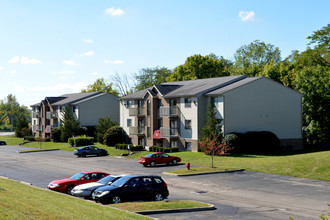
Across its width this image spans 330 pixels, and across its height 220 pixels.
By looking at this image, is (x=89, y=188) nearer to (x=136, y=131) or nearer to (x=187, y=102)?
(x=187, y=102)

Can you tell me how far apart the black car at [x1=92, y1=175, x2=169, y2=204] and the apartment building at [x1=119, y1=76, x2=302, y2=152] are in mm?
29584

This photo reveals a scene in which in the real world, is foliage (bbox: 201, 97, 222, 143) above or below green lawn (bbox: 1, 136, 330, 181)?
above

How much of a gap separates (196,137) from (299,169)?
19.2m

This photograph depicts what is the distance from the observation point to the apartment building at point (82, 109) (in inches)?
3219

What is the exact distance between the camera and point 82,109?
3201 inches

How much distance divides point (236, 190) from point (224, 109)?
956 inches

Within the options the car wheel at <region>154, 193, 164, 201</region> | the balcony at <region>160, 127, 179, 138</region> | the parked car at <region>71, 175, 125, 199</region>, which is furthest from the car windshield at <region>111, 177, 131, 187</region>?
the balcony at <region>160, 127, 179, 138</region>

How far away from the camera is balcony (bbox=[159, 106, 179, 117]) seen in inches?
A: 2270

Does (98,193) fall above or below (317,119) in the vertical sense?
below

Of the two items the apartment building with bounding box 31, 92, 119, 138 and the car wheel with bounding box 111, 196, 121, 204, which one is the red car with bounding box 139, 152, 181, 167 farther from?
the apartment building with bounding box 31, 92, 119, 138

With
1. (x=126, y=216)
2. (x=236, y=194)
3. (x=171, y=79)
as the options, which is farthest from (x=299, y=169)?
(x=171, y=79)

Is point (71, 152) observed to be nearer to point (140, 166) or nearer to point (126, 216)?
point (140, 166)

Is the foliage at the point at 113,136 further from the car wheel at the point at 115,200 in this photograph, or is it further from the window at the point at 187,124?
the car wheel at the point at 115,200

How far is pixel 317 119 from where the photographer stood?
59812 mm
